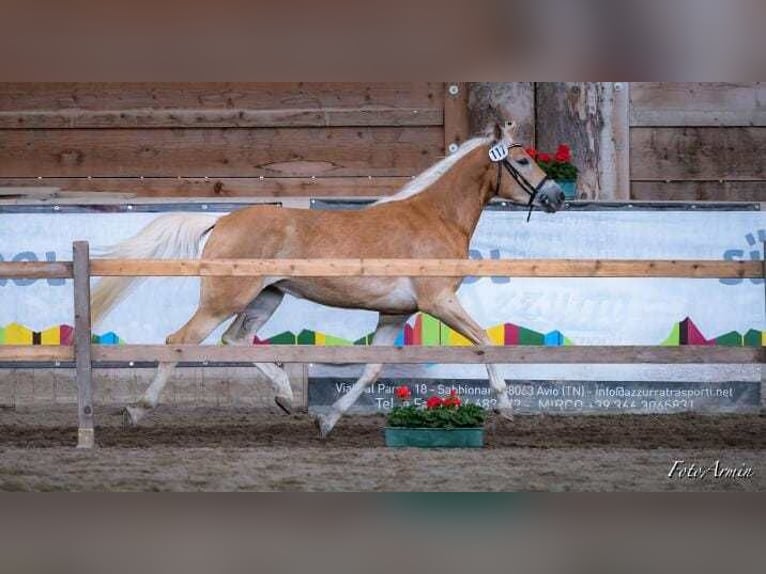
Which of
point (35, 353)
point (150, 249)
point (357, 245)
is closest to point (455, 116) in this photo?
point (357, 245)

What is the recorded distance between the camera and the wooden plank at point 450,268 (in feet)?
26.7

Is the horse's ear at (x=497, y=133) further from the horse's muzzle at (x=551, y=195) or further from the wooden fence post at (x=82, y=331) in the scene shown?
the wooden fence post at (x=82, y=331)

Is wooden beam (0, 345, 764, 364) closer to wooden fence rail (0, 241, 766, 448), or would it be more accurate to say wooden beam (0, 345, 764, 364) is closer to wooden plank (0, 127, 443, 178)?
wooden fence rail (0, 241, 766, 448)

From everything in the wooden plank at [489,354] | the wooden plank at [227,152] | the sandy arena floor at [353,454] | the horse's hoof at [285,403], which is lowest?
the sandy arena floor at [353,454]

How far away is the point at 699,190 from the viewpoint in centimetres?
1272

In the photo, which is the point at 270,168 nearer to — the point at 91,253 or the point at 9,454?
the point at 91,253

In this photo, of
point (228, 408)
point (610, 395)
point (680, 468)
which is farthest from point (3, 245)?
point (680, 468)

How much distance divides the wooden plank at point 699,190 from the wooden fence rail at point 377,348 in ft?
14.6

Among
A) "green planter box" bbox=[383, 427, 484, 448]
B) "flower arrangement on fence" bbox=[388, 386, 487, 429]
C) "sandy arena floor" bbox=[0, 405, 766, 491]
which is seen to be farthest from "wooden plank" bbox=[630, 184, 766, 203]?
"green planter box" bbox=[383, 427, 484, 448]

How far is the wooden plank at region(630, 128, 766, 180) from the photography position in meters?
12.6

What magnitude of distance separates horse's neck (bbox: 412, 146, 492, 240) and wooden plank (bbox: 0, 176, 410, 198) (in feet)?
8.96

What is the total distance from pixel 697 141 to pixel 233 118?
158 inches

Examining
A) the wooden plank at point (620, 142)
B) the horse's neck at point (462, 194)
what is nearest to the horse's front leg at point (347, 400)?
the horse's neck at point (462, 194)

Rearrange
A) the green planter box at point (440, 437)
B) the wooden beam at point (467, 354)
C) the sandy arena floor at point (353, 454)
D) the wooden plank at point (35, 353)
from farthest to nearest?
1. the green planter box at point (440, 437)
2. the wooden plank at point (35, 353)
3. the wooden beam at point (467, 354)
4. the sandy arena floor at point (353, 454)
